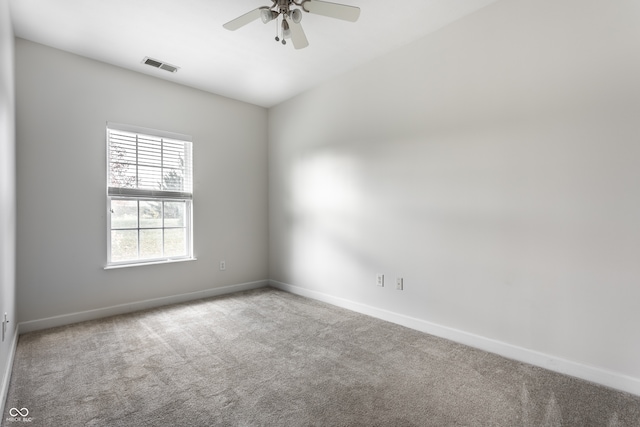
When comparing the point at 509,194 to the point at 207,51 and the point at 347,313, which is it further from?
the point at 207,51

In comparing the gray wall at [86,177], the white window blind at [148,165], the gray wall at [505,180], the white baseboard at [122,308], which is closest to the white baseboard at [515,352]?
the gray wall at [505,180]

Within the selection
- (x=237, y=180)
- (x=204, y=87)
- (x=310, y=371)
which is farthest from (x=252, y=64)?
(x=310, y=371)

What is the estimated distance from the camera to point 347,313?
355 centimetres

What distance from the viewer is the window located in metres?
3.54

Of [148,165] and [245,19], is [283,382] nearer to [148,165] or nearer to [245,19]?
[245,19]

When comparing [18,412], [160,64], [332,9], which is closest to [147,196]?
[160,64]

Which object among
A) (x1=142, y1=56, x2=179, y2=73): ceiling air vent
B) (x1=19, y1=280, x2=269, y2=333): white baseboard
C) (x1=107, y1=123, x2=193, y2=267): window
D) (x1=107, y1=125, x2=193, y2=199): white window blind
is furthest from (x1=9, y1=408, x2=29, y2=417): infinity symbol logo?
(x1=142, y1=56, x2=179, y2=73): ceiling air vent

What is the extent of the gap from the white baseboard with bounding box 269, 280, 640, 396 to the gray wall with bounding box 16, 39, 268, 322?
7.27 ft

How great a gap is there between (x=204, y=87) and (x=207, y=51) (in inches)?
38.3

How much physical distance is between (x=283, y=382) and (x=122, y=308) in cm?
244

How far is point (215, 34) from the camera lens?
2908mm

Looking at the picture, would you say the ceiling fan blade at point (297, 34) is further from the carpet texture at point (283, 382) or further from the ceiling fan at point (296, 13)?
the carpet texture at point (283, 382)

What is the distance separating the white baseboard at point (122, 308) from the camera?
3057mm

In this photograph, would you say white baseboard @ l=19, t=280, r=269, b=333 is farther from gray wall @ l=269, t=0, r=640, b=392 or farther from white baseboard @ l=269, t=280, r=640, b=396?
white baseboard @ l=269, t=280, r=640, b=396
